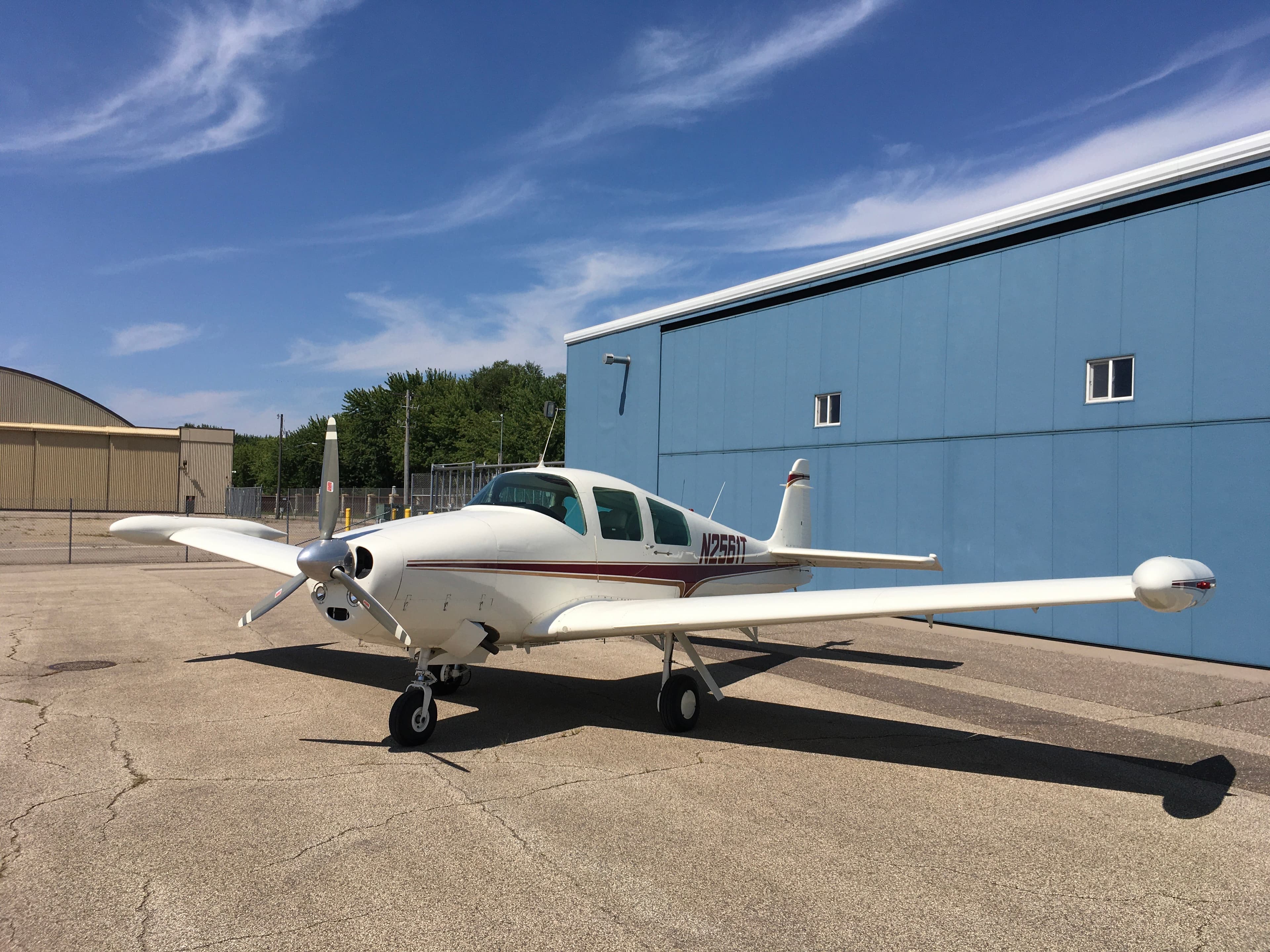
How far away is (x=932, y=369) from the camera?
47.5 feet

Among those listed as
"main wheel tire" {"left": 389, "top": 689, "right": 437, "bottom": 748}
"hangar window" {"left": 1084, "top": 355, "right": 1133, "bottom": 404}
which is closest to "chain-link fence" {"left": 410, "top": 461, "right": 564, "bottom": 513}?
"hangar window" {"left": 1084, "top": 355, "right": 1133, "bottom": 404}

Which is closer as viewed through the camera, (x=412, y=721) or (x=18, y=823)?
(x=18, y=823)

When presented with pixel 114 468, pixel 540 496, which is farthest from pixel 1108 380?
pixel 114 468

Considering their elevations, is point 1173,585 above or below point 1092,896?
above

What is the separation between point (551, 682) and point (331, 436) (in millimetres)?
4067

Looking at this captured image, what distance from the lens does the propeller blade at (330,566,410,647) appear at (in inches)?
218

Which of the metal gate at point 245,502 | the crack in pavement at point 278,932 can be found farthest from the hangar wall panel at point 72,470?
the crack in pavement at point 278,932

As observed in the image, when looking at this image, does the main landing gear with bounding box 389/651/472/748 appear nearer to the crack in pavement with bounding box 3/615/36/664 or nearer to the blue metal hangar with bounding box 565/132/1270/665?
the crack in pavement with bounding box 3/615/36/664

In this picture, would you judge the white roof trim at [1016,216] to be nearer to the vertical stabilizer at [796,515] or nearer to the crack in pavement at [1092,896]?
the vertical stabilizer at [796,515]

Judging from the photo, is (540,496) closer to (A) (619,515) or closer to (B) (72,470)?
(A) (619,515)

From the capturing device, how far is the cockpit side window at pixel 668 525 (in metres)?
8.32

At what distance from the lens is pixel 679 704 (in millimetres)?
6859

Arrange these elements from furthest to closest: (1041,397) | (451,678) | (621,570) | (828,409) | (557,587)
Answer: (828,409), (1041,397), (451,678), (621,570), (557,587)

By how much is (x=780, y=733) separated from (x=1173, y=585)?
3.36m
